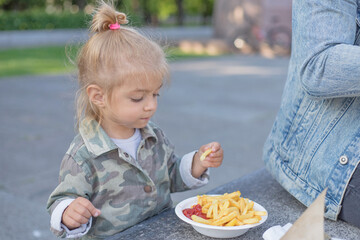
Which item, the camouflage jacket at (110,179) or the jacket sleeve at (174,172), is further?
the jacket sleeve at (174,172)

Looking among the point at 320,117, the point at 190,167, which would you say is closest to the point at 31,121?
the point at 190,167

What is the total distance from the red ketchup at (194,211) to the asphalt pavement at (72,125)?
2.17 ft

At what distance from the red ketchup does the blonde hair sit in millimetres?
469

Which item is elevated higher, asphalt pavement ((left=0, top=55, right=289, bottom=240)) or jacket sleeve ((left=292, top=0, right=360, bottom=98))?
jacket sleeve ((left=292, top=0, right=360, bottom=98))

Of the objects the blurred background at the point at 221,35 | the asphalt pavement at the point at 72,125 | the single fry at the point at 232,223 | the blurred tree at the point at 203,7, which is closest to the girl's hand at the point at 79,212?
the single fry at the point at 232,223

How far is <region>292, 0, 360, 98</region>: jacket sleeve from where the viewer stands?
4.97 feet

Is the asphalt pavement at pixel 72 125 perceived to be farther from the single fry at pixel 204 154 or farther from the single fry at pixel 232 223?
the single fry at pixel 232 223

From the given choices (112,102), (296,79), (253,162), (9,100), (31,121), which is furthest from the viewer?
(9,100)

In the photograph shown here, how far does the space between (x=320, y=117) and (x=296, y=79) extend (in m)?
0.19

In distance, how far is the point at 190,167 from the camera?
77.9 inches

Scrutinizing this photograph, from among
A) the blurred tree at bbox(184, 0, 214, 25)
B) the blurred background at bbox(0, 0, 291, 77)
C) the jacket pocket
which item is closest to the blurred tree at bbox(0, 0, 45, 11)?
the blurred background at bbox(0, 0, 291, 77)

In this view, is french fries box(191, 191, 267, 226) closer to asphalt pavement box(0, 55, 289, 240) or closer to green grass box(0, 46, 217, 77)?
asphalt pavement box(0, 55, 289, 240)

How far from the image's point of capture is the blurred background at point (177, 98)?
3.40 meters

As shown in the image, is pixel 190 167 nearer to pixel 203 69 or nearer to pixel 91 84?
pixel 91 84
